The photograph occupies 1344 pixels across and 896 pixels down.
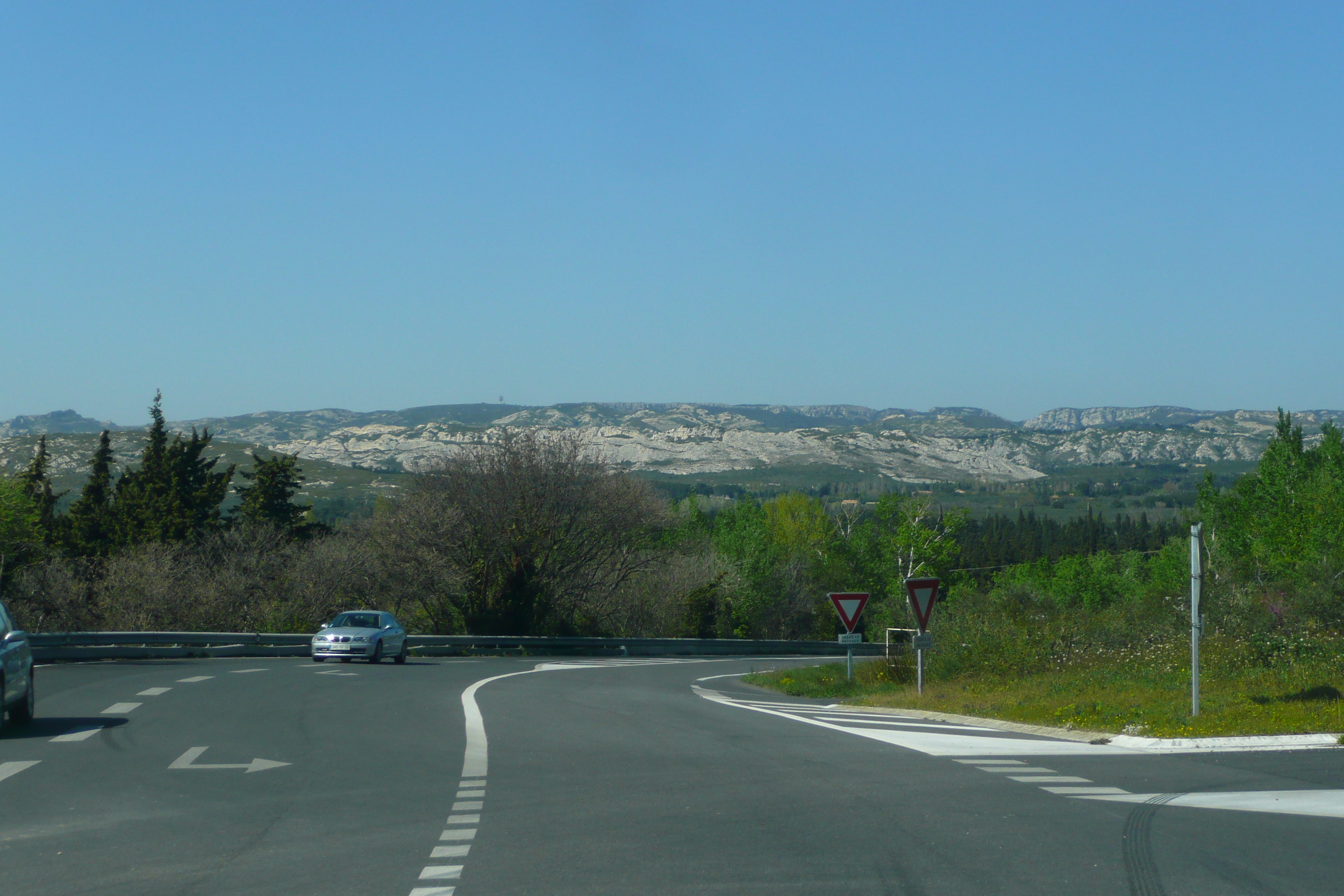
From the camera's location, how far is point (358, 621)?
31.1m

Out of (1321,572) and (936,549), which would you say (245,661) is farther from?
(936,549)

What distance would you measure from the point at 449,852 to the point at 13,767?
5389mm

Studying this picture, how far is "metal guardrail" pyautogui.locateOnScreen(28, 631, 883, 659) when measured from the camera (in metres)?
27.0

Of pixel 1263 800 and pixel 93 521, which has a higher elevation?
pixel 1263 800

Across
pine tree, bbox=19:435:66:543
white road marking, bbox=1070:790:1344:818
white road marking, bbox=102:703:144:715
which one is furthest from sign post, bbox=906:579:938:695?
pine tree, bbox=19:435:66:543

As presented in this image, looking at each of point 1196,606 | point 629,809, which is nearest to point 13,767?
point 629,809

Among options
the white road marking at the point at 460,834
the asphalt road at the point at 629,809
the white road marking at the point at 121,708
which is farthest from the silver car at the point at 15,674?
the white road marking at the point at 460,834

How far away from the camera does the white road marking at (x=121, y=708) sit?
49.6 feet

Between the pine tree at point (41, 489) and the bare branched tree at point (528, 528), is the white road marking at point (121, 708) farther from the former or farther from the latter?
the pine tree at point (41, 489)

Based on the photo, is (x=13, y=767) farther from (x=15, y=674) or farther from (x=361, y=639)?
(x=361, y=639)

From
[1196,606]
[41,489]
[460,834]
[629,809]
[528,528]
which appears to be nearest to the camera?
[460,834]

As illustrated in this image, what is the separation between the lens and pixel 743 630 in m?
86.2

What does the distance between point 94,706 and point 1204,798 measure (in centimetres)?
1323

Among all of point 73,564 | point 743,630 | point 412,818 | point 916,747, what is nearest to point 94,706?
point 412,818
